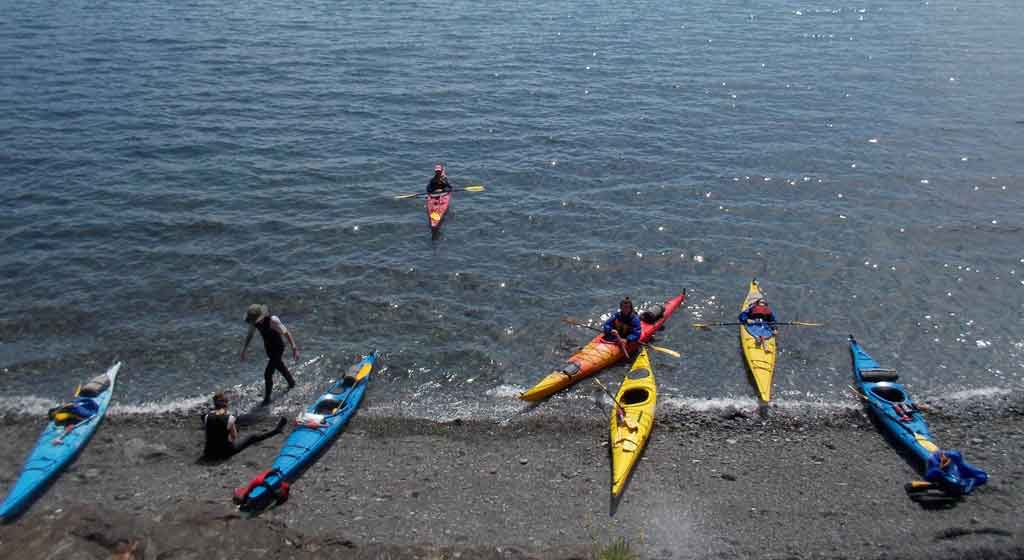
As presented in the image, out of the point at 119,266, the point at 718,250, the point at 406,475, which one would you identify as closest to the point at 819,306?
the point at 718,250

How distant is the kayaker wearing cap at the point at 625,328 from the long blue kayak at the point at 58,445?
37.6 ft

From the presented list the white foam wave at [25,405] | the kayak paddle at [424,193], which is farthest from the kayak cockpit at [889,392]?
the white foam wave at [25,405]

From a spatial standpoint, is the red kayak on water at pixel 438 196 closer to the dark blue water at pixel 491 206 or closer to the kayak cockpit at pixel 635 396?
Result: the dark blue water at pixel 491 206

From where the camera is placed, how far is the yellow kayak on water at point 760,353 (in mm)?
15445

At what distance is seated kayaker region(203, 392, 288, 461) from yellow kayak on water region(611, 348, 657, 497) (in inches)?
290

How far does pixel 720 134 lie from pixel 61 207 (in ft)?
82.4

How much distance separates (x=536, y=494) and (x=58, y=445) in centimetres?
944

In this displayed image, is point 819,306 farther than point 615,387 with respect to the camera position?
Yes

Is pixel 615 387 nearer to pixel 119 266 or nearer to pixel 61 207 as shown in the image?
pixel 119 266

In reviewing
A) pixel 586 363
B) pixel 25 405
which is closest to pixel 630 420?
pixel 586 363

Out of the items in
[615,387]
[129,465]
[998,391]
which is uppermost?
[998,391]

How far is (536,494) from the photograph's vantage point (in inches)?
498

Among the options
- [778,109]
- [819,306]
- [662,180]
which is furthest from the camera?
[778,109]

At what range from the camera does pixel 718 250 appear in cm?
2116
